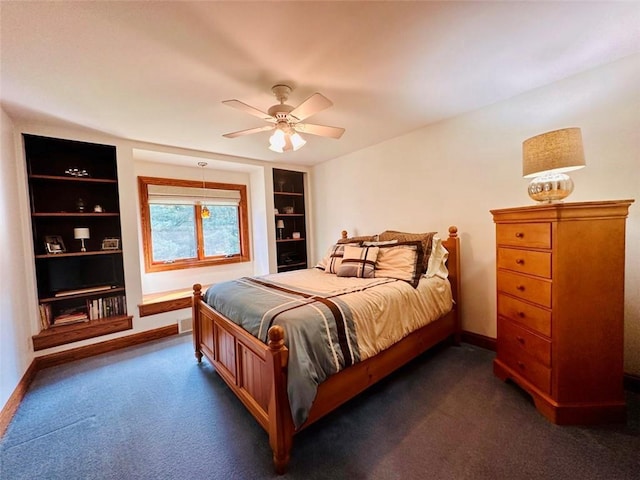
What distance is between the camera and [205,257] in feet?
14.0

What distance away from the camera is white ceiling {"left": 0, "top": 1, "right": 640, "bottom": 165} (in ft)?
4.42

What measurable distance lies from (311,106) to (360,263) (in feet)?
5.03

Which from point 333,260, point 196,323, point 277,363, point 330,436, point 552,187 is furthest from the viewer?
point 333,260

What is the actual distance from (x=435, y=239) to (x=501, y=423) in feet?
5.11

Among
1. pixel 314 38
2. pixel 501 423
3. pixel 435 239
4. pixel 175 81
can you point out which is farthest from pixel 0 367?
pixel 435 239

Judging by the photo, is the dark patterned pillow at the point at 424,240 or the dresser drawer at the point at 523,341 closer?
the dresser drawer at the point at 523,341

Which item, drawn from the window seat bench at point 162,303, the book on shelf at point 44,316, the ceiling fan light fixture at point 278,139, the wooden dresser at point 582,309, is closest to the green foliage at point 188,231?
the window seat bench at point 162,303

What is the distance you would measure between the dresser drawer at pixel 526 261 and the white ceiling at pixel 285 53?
1355 millimetres

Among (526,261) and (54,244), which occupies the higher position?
(54,244)

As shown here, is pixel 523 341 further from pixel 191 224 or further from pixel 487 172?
pixel 191 224

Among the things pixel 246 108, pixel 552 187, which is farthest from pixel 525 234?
pixel 246 108

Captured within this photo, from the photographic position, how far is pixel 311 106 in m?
1.79

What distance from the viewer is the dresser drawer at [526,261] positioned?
1.69 metres

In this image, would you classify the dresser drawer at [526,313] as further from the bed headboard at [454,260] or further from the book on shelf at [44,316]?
the book on shelf at [44,316]
